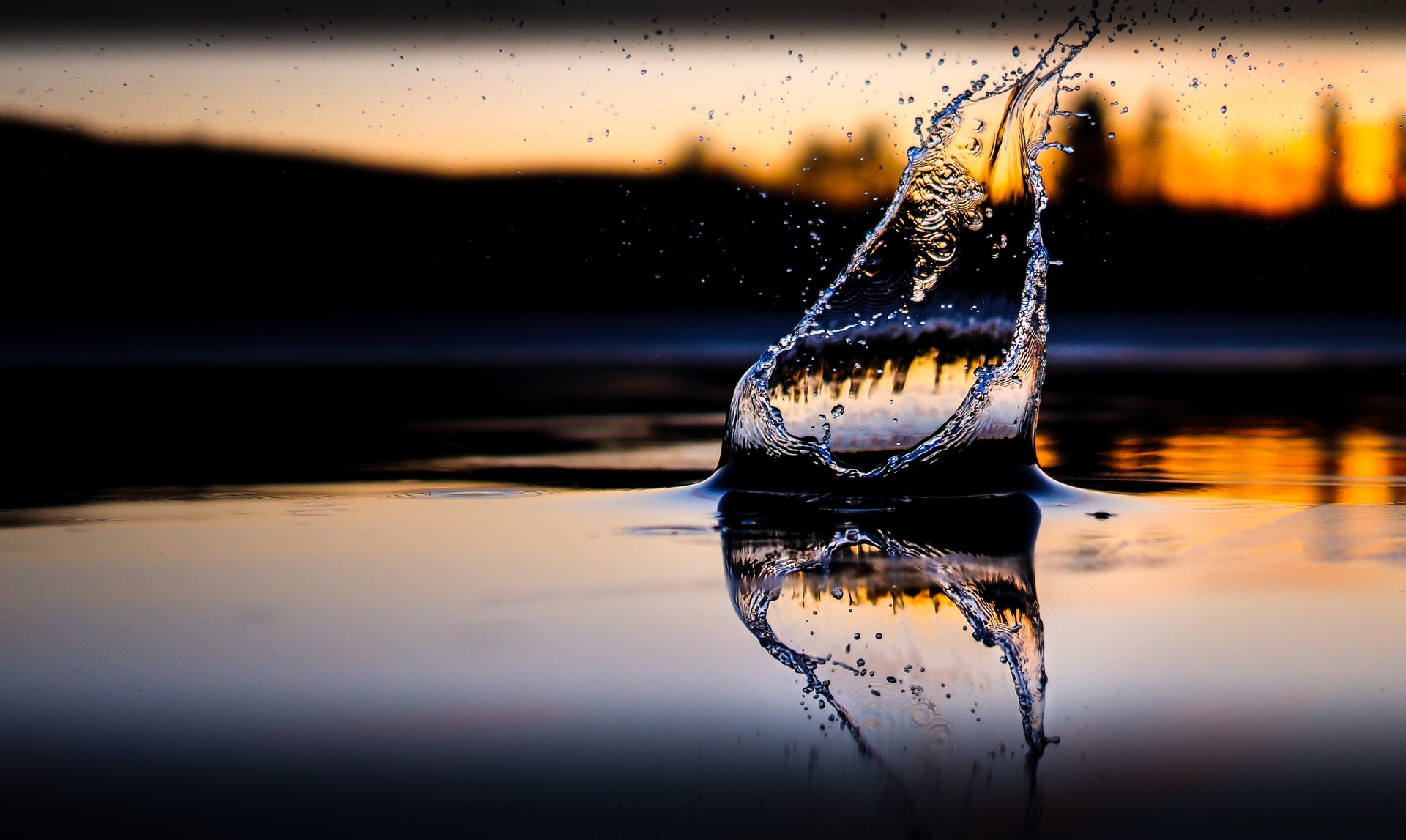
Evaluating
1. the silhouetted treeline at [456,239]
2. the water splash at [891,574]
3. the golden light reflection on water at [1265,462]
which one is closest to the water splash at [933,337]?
the water splash at [891,574]

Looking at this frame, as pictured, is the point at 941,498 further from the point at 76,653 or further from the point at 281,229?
the point at 281,229

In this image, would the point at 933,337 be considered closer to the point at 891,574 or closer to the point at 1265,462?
the point at 1265,462

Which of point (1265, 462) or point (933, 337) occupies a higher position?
point (933, 337)

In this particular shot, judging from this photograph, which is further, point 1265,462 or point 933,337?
point 1265,462

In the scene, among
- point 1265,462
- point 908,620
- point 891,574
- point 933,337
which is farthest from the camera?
point 1265,462

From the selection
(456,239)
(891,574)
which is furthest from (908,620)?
(456,239)

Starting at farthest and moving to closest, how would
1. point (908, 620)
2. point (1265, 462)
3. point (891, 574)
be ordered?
point (1265, 462)
point (891, 574)
point (908, 620)
